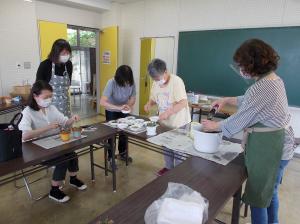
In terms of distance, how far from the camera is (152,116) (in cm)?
243

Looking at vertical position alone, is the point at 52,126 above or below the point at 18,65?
below

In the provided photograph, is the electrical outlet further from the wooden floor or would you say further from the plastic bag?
the plastic bag

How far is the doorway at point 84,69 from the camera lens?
5.01 m

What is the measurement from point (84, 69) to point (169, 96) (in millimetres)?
4482

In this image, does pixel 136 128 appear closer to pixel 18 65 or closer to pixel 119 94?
pixel 119 94

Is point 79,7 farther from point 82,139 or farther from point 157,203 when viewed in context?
point 157,203

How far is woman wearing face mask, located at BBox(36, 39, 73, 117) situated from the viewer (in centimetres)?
235

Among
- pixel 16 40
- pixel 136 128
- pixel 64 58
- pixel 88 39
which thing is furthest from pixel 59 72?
pixel 88 39

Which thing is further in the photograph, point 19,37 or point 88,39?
point 88,39

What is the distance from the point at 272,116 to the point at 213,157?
1.54ft

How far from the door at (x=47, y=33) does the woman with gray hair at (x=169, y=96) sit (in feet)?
9.54

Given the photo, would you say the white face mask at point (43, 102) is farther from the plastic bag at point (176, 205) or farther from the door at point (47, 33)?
the door at point (47, 33)

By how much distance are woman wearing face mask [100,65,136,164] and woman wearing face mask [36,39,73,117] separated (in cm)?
49

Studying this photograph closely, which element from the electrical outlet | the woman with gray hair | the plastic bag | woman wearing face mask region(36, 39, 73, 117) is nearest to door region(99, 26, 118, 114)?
the electrical outlet
